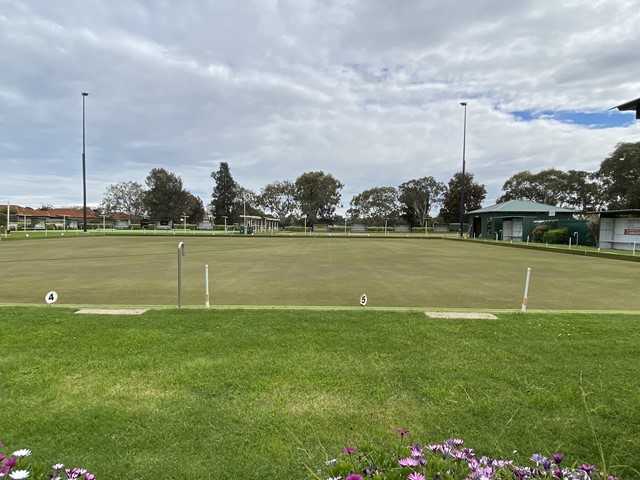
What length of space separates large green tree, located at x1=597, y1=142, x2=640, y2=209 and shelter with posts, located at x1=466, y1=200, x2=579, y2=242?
14326 mm

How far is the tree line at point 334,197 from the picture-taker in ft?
237

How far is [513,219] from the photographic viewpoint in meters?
36.6

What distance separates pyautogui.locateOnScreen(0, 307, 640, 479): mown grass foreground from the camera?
2.54 m

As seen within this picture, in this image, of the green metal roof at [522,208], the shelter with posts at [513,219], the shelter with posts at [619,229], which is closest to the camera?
the shelter with posts at [619,229]

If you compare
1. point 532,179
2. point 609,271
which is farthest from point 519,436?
point 532,179

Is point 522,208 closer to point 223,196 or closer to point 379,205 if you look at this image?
point 379,205

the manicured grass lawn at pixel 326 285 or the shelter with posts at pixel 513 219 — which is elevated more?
the shelter with posts at pixel 513 219

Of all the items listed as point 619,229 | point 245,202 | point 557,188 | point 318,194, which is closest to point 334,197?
point 318,194

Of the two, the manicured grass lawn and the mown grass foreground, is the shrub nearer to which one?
the manicured grass lawn

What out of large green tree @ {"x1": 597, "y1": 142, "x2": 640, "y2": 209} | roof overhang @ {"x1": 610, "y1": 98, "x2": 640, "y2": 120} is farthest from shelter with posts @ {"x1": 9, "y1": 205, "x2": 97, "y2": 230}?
large green tree @ {"x1": 597, "y1": 142, "x2": 640, "y2": 209}

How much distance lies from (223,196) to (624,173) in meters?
74.2

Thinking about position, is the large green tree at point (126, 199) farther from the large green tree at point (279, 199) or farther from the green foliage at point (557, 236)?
the green foliage at point (557, 236)

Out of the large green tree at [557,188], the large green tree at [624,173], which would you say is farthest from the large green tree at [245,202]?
the large green tree at [624,173]

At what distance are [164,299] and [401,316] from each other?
4.93 metres
